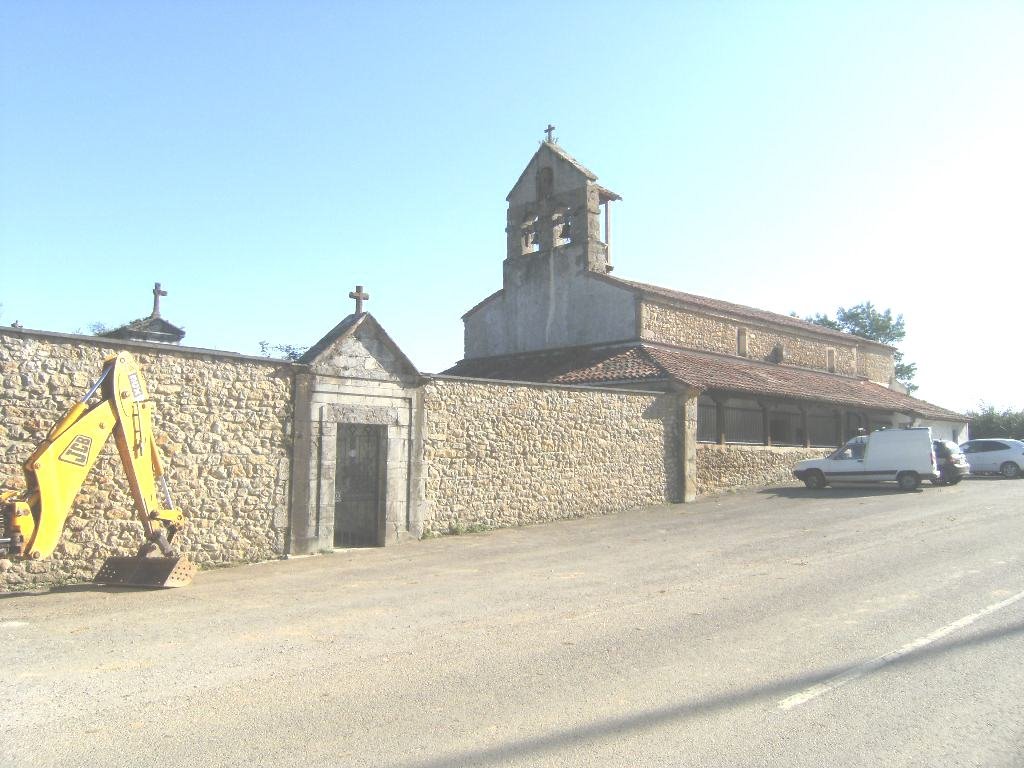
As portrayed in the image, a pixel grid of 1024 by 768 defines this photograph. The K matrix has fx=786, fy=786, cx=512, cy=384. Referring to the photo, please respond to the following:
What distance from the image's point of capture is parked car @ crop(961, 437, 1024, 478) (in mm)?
26594

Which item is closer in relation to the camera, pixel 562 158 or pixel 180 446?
pixel 180 446

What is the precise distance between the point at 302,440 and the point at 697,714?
8874mm

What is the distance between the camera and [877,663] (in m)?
5.82

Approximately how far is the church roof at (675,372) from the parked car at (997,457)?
2.41 meters

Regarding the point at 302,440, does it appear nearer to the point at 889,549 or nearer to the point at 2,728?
the point at 2,728

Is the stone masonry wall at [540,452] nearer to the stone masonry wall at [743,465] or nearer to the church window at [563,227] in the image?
the stone masonry wall at [743,465]

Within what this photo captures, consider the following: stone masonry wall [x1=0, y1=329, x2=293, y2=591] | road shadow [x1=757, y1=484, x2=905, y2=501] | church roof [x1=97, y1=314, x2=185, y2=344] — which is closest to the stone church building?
stone masonry wall [x1=0, y1=329, x2=293, y2=591]

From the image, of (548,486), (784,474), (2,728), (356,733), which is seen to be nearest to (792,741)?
(356,733)

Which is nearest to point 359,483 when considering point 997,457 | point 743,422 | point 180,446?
point 180,446

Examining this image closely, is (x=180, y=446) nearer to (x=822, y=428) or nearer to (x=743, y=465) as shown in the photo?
(x=743, y=465)

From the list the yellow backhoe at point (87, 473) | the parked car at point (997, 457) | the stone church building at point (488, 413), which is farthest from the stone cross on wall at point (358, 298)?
the parked car at point (997, 457)

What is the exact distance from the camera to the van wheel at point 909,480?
68.4 feet

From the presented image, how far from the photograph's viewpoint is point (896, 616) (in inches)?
288

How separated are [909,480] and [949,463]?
2108 mm
